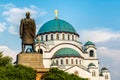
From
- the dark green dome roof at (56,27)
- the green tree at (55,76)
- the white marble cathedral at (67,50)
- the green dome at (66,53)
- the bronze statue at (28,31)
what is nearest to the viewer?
the green tree at (55,76)

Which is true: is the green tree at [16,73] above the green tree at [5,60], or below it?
below

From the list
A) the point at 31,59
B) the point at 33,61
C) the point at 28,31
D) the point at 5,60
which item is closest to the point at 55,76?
Result: the point at 33,61

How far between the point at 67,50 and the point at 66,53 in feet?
3.29

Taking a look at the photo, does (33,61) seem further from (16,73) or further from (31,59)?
(16,73)

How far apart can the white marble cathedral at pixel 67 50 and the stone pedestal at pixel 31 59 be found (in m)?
44.9

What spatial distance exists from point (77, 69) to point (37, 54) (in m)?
45.5

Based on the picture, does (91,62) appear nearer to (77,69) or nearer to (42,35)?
(77,69)

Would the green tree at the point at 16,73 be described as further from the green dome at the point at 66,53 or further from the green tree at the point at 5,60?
the green dome at the point at 66,53

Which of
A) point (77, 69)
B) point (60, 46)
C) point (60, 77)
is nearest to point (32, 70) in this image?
point (60, 77)

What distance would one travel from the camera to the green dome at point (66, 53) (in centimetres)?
6669

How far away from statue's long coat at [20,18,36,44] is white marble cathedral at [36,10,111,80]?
4425cm

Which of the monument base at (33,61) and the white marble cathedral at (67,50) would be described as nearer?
the monument base at (33,61)

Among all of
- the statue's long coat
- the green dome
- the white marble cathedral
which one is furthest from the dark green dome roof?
the statue's long coat

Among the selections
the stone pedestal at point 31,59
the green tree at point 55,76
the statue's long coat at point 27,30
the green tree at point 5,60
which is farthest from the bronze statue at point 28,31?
the green tree at point 5,60
